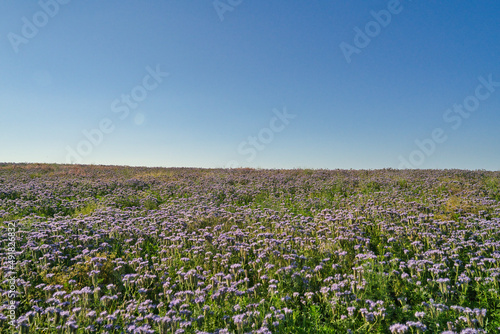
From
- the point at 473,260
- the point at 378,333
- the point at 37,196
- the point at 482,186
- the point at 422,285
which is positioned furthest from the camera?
the point at 482,186

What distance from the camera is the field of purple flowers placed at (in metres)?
4.30

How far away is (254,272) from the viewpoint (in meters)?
6.22

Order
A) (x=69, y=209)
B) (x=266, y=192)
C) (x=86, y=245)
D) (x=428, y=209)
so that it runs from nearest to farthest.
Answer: (x=86, y=245), (x=428, y=209), (x=69, y=209), (x=266, y=192)

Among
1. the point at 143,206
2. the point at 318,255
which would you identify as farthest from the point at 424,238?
the point at 143,206

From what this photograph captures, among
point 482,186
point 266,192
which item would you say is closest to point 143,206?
point 266,192

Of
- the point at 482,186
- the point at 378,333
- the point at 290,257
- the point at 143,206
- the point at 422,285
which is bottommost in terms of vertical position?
the point at 378,333

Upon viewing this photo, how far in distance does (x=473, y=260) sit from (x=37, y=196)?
15769mm

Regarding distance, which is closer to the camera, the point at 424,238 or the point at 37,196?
the point at 424,238

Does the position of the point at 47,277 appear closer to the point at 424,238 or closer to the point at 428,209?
the point at 424,238

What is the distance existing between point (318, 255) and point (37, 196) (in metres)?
12.7

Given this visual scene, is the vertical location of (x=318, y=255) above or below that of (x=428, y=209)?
below

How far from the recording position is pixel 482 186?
1332 cm

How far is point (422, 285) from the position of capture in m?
5.32

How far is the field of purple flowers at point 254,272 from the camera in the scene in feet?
14.1
